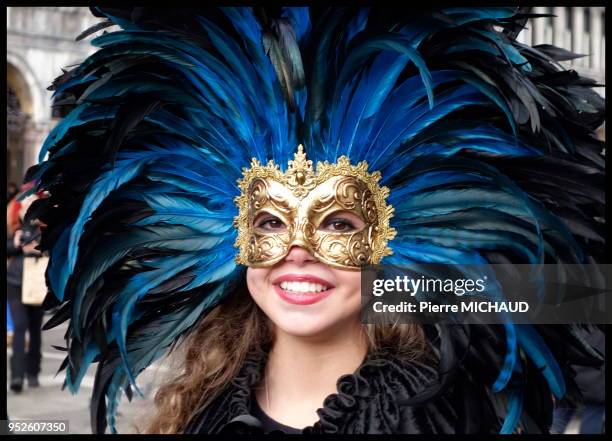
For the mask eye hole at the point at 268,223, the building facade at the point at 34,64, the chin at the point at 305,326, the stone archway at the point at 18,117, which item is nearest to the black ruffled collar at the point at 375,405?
the chin at the point at 305,326

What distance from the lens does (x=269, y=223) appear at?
3016 mm

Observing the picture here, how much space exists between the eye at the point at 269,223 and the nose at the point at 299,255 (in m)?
0.11

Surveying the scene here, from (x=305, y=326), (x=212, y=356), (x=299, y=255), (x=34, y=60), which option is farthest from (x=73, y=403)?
(x=34, y=60)

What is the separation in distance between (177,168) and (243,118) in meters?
0.37

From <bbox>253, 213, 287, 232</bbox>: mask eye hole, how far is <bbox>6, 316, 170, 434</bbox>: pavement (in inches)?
34.8

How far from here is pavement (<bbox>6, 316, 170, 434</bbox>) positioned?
3605 mm

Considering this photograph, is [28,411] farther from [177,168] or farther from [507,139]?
[507,139]

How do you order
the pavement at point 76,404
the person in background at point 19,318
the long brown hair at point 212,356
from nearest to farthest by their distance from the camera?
1. the long brown hair at point 212,356
2. the pavement at point 76,404
3. the person in background at point 19,318

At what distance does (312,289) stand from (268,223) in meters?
0.28

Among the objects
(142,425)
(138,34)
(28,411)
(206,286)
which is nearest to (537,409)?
(206,286)

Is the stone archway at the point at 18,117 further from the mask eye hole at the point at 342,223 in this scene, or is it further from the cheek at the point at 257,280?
the mask eye hole at the point at 342,223

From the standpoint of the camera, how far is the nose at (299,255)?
2.90 metres

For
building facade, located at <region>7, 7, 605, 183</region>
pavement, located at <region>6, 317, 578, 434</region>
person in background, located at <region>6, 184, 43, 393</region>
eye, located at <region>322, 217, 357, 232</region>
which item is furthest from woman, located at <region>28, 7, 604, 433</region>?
building facade, located at <region>7, 7, 605, 183</region>

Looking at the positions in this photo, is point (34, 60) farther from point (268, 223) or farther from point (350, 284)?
point (350, 284)
